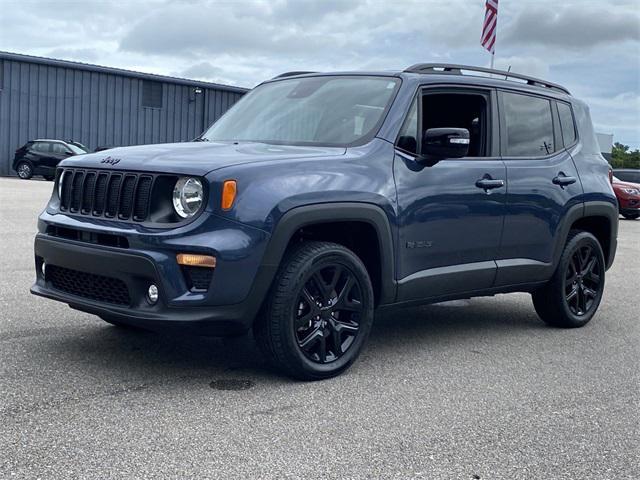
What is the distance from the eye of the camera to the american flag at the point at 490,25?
21.1 metres

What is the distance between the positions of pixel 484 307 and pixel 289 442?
13.7ft

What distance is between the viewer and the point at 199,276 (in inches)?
168

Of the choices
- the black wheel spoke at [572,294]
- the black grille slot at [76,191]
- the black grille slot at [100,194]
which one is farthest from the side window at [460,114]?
the black grille slot at [76,191]

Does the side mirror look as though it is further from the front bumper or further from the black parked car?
the black parked car

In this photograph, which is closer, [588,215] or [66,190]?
[66,190]

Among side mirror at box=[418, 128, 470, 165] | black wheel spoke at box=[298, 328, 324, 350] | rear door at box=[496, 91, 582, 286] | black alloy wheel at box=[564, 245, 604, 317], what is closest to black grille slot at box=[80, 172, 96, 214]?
black wheel spoke at box=[298, 328, 324, 350]

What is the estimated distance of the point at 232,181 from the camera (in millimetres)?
4297

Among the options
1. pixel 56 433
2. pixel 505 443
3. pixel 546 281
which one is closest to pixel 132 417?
pixel 56 433

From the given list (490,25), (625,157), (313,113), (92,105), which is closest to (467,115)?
(313,113)

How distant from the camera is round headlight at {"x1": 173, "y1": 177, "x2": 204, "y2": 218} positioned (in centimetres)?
433

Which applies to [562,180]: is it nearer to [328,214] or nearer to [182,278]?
[328,214]

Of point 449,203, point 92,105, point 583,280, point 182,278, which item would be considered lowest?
point 583,280

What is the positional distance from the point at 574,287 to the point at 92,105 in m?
29.7

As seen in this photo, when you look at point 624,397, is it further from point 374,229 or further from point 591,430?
point 374,229
